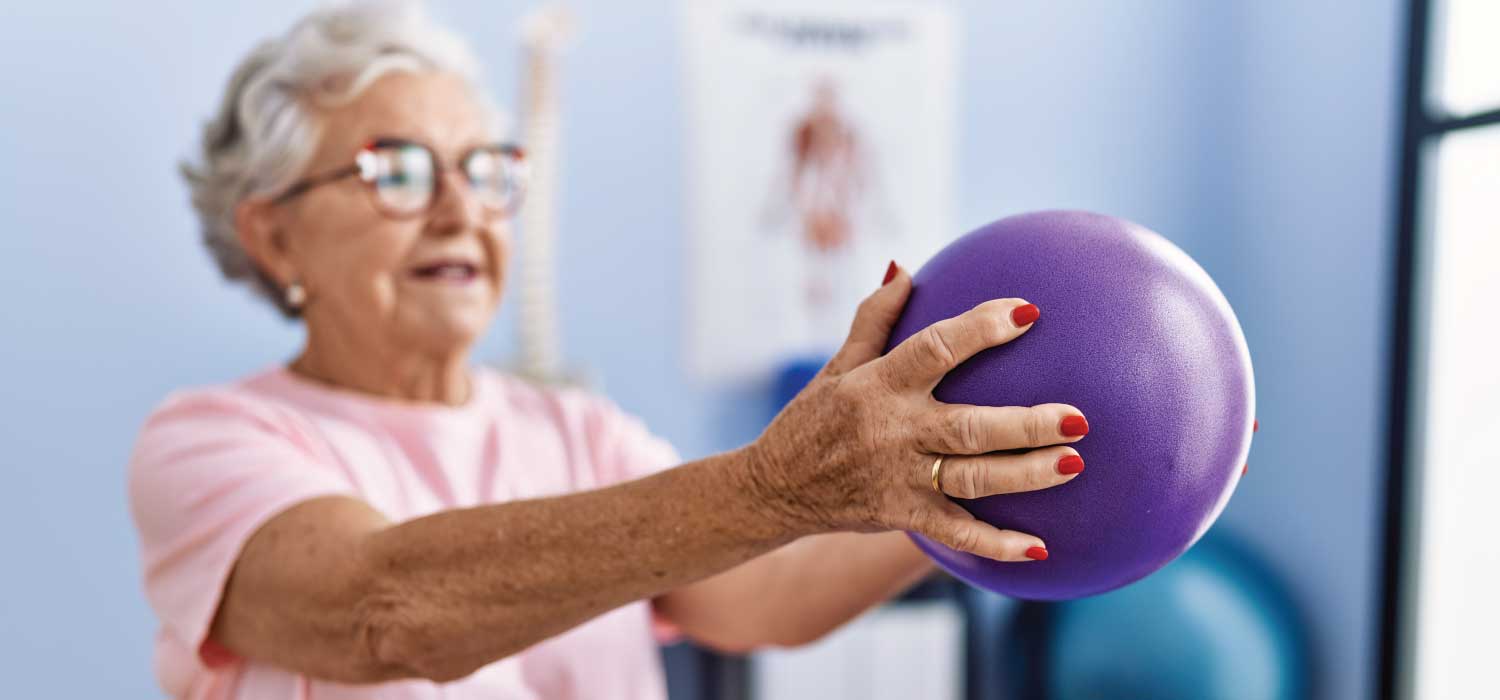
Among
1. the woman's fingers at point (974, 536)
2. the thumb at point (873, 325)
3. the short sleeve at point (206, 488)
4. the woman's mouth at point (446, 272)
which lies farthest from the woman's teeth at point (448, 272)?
the woman's fingers at point (974, 536)

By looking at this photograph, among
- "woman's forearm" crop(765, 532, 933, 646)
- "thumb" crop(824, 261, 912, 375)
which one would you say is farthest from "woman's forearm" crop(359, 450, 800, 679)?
"woman's forearm" crop(765, 532, 933, 646)

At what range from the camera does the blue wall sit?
2094mm

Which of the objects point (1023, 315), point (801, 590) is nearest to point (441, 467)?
point (801, 590)

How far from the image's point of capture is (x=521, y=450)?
57.2 inches

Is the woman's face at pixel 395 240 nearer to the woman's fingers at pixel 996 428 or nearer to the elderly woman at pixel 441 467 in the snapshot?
the elderly woman at pixel 441 467

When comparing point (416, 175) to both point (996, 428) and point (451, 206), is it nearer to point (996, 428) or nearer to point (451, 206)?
point (451, 206)

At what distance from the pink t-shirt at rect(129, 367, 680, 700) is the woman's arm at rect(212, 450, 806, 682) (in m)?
0.07

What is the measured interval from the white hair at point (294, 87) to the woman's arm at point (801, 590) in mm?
683

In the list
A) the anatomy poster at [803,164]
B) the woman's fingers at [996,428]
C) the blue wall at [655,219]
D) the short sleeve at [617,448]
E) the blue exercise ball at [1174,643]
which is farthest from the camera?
the anatomy poster at [803,164]

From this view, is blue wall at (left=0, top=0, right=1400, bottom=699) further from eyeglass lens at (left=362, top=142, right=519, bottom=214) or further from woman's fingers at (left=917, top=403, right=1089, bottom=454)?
woman's fingers at (left=917, top=403, right=1089, bottom=454)

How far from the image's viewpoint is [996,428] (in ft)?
2.52

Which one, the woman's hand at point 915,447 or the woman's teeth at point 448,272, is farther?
the woman's teeth at point 448,272

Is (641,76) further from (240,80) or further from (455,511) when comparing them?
(455,511)

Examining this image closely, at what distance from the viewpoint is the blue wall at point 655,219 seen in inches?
82.4
